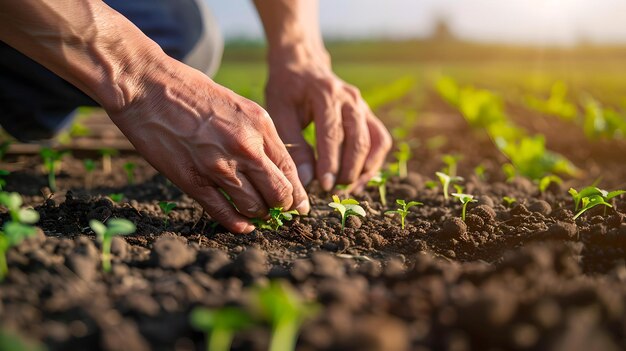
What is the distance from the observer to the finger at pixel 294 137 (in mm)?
2312

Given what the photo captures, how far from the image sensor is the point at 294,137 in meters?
2.38

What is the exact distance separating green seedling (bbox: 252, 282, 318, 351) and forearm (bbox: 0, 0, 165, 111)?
935 mm

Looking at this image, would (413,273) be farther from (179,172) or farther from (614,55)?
(614,55)

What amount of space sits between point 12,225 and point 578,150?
370 cm

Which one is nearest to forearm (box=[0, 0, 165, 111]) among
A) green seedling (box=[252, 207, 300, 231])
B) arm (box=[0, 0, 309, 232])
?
arm (box=[0, 0, 309, 232])

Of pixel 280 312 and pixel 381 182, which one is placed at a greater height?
pixel 280 312

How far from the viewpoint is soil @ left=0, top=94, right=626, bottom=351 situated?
40.3 inches

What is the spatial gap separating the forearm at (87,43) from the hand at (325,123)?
694 millimetres

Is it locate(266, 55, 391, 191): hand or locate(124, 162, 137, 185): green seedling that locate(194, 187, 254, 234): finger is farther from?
locate(124, 162, 137, 185): green seedling

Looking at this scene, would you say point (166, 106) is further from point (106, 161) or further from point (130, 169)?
point (106, 161)

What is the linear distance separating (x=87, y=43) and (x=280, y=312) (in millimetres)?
1104

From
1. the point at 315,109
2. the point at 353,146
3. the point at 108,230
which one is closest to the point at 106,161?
the point at 315,109

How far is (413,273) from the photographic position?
4.35 feet

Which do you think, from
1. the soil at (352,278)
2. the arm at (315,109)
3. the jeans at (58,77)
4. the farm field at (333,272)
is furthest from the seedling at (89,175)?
the arm at (315,109)
